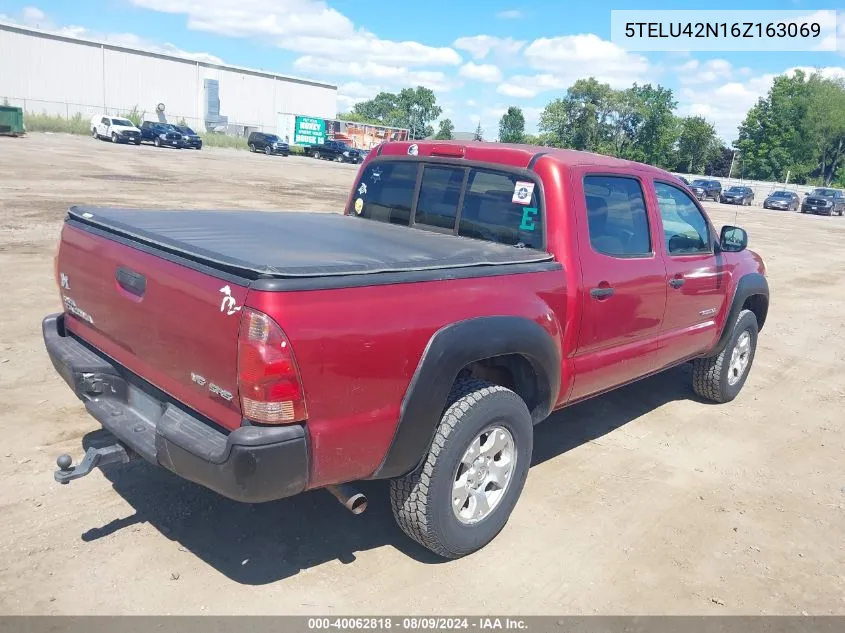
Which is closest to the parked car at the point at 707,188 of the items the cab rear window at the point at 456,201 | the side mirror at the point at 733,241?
the side mirror at the point at 733,241

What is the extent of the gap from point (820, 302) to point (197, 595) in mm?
11352

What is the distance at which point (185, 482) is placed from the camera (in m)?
3.82

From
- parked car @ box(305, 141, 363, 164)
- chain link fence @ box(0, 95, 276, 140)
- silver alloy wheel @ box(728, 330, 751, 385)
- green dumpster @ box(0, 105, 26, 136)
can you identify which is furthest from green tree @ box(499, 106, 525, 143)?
silver alloy wheel @ box(728, 330, 751, 385)

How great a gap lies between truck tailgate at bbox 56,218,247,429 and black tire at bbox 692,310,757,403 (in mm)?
4359

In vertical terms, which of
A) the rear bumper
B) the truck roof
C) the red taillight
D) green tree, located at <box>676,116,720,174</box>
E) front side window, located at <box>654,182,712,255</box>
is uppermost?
green tree, located at <box>676,116,720,174</box>

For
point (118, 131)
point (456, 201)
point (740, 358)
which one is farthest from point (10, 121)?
point (740, 358)

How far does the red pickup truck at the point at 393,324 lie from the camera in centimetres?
249

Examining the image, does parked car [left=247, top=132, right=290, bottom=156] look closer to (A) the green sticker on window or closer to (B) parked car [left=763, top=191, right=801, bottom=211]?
(B) parked car [left=763, top=191, right=801, bottom=211]

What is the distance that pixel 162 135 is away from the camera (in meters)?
42.9

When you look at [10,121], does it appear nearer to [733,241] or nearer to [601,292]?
[733,241]

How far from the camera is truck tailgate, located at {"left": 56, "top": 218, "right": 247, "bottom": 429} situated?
8.26 feet

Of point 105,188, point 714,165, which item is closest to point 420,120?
point 714,165

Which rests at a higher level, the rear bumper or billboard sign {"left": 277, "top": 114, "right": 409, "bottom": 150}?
billboard sign {"left": 277, "top": 114, "right": 409, "bottom": 150}

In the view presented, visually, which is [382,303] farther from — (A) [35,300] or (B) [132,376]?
(A) [35,300]
